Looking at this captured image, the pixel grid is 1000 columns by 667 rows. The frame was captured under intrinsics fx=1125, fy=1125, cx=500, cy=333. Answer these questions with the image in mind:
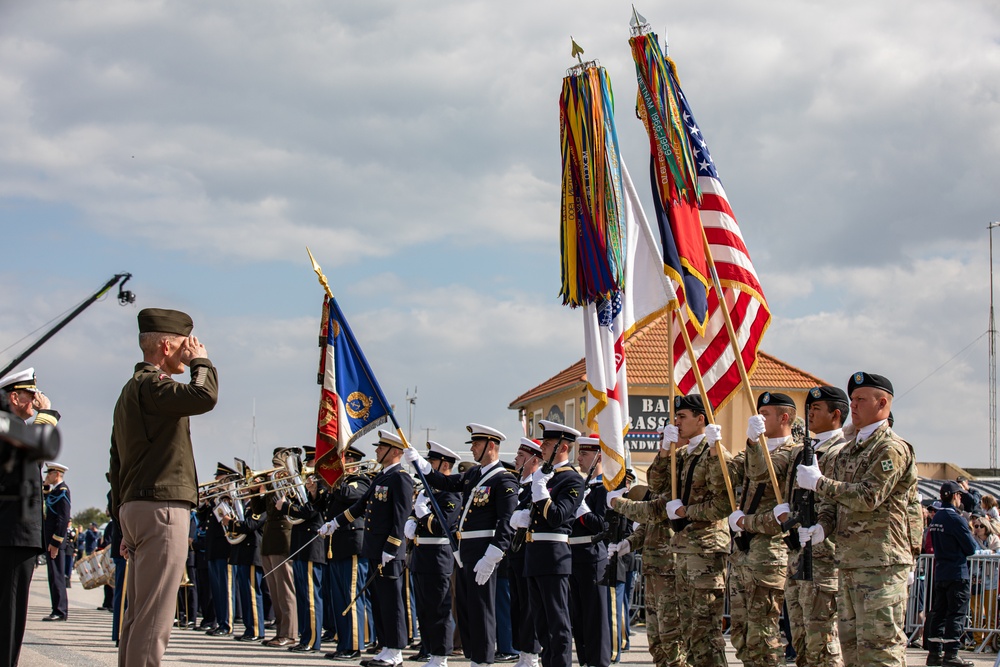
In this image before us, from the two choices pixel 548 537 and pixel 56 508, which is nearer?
pixel 548 537

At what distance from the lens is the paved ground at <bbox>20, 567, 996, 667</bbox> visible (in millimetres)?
11031

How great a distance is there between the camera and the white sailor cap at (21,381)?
721cm

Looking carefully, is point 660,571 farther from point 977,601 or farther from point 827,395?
point 977,601

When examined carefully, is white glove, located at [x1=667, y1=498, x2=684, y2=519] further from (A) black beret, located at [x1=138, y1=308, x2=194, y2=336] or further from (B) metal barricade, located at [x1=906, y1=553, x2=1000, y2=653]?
(B) metal barricade, located at [x1=906, y1=553, x2=1000, y2=653]

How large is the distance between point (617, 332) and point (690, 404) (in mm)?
1139

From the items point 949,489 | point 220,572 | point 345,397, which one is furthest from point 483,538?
point 220,572

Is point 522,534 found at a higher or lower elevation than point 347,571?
higher

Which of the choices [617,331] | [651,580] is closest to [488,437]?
[617,331]

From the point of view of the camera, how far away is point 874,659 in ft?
20.4

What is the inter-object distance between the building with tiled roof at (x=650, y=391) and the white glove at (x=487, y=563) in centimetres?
2688

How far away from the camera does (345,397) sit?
35.3 ft

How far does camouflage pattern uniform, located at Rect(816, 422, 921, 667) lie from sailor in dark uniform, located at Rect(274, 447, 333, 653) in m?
8.05

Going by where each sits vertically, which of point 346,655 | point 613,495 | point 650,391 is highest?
point 650,391

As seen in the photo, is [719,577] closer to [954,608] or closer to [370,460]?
[954,608]
